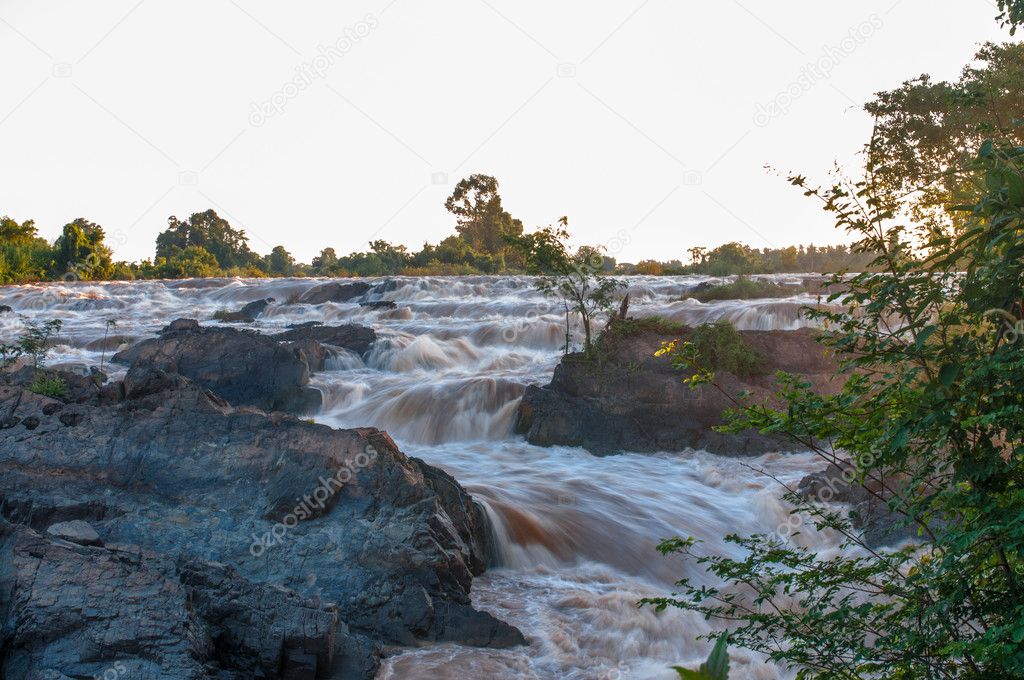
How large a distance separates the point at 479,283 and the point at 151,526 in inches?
1142

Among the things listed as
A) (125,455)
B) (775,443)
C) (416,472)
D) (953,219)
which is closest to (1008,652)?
(953,219)

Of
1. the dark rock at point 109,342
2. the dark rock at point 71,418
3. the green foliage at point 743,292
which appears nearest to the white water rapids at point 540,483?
the dark rock at point 109,342

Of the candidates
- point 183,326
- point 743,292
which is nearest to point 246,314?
point 183,326

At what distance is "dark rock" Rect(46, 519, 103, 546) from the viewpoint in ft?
17.8

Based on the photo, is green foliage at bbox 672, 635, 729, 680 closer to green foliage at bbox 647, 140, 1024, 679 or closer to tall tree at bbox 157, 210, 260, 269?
green foliage at bbox 647, 140, 1024, 679

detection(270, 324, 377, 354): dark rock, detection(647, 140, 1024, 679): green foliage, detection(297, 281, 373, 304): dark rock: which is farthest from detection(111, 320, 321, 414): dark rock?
detection(297, 281, 373, 304): dark rock

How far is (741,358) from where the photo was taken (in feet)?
47.0

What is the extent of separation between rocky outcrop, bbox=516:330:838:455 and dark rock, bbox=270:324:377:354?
662cm

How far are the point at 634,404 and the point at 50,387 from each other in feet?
28.8

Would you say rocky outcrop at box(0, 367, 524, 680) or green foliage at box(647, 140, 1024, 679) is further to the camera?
rocky outcrop at box(0, 367, 524, 680)

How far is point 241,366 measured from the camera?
1537cm

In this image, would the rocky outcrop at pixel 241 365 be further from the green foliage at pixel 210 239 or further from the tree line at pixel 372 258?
the green foliage at pixel 210 239

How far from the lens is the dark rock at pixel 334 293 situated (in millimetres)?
32344

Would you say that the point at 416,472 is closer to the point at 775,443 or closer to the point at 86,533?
the point at 86,533
